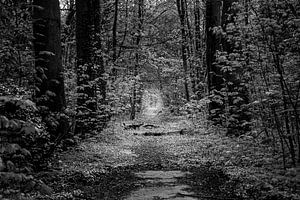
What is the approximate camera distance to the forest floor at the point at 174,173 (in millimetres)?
6000

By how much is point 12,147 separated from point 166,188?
408 cm

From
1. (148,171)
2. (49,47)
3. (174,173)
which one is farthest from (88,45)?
(174,173)

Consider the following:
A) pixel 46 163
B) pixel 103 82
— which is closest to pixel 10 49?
pixel 46 163

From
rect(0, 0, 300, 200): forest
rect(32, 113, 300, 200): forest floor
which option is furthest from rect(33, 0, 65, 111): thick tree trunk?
rect(32, 113, 300, 200): forest floor

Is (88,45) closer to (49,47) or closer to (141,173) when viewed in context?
(49,47)

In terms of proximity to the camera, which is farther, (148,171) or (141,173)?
(148,171)

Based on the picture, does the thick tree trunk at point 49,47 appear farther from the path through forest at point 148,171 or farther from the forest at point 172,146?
the path through forest at point 148,171

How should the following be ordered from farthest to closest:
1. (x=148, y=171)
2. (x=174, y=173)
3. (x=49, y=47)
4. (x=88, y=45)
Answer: (x=88, y=45)
(x=49, y=47)
(x=148, y=171)
(x=174, y=173)

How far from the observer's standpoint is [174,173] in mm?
7930

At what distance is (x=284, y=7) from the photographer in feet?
20.8

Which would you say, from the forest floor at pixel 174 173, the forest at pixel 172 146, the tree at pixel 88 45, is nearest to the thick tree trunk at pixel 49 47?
the forest at pixel 172 146

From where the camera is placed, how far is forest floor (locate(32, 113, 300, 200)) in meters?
6.00

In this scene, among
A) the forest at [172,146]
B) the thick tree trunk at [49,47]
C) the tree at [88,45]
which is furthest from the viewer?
the tree at [88,45]

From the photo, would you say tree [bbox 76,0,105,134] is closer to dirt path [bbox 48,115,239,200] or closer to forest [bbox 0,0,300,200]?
forest [bbox 0,0,300,200]
